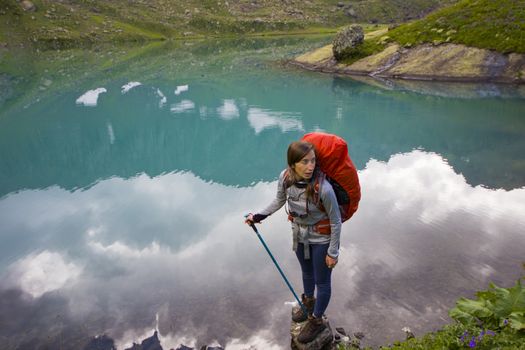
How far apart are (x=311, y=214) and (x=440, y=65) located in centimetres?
4403

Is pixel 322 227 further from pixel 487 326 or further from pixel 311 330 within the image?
pixel 487 326

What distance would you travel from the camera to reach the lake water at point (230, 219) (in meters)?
9.13

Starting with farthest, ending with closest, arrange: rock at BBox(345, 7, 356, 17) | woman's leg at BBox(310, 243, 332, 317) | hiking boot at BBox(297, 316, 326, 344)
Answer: rock at BBox(345, 7, 356, 17) < hiking boot at BBox(297, 316, 326, 344) < woman's leg at BBox(310, 243, 332, 317)

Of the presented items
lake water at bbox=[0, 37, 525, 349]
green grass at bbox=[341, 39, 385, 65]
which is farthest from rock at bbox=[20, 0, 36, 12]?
green grass at bbox=[341, 39, 385, 65]

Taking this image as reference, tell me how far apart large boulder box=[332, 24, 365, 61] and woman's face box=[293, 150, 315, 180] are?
167ft

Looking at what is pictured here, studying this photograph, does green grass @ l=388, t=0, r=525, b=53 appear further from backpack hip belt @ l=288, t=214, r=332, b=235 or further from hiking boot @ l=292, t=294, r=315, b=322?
backpack hip belt @ l=288, t=214, r=332, b=235

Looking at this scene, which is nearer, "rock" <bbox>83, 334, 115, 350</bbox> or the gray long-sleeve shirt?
the gray long-sleeve shirt

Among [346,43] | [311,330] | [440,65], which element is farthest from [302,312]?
[346,43]

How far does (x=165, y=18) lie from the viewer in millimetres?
162625

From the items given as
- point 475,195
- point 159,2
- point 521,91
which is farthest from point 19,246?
point 159,2

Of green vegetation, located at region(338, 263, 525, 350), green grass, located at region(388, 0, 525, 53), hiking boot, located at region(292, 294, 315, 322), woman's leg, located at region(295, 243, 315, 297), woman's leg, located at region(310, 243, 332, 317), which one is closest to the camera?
green vegetation, located at region(338, 263, 525, 350)

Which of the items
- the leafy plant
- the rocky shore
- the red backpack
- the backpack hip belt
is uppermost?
the red backpack

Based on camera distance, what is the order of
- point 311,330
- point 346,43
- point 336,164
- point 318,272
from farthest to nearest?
point 346,43 → point 311,330 → point 318,272 → point 336,164

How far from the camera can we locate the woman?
5949 millimetres
